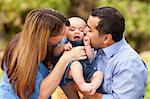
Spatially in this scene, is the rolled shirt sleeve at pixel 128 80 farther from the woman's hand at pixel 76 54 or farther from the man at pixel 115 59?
the woman's hand at pixel 76 54

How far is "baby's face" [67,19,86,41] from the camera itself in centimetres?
418

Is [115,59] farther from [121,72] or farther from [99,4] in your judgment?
[99,4]

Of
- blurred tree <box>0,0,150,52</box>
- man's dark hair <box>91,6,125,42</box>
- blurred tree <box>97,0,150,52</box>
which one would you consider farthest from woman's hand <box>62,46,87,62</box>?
blurred tree <box>97,0,150,52</box>

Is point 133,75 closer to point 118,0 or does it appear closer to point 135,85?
point 135,85

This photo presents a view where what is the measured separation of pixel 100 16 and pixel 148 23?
25.6 ft

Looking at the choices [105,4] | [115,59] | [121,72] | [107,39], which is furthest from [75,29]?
[105,4]

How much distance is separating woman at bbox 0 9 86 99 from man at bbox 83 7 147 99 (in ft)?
0.57

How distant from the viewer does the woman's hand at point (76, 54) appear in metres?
4.11

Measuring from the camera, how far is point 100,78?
161 inches

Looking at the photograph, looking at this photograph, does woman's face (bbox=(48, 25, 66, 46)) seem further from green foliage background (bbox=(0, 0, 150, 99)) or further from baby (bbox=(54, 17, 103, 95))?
green foliage background (bbox=(0, 0, 150, 99))

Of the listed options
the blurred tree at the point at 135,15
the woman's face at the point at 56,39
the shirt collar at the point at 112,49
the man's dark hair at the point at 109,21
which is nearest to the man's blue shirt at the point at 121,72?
the shirt collar at the point at 112,49

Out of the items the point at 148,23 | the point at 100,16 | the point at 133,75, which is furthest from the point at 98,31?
the point at 148,23

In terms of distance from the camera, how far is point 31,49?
3.97 meters

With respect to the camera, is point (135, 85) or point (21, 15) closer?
point (135, 85)
